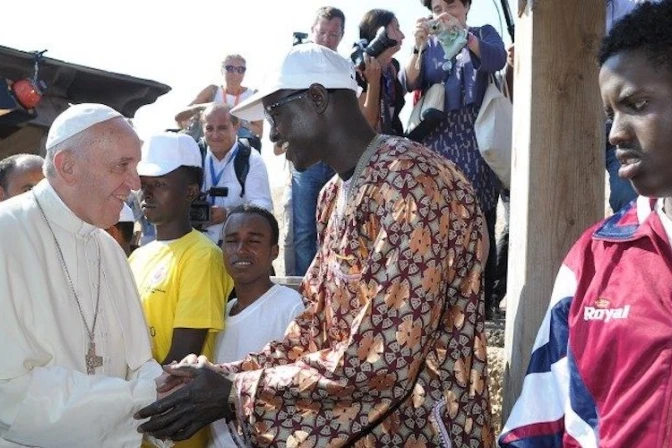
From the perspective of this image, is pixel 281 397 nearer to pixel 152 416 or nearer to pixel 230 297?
pixel 152 416

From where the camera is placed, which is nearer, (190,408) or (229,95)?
(190,408)

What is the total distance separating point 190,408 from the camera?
11.5 feet

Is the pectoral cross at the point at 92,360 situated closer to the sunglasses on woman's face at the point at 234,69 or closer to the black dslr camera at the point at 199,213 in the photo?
the black dslr camera at the point at 199,213

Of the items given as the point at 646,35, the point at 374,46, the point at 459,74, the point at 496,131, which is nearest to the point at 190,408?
the point at 646,35

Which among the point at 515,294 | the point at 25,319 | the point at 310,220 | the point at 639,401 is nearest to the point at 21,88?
the point at 310,220

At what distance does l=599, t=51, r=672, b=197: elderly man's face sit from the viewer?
2410mm

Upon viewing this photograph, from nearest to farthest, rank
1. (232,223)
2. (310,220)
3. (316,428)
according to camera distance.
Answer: (316,428), (232,223), (310,220)

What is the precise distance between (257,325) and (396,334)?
1.56 metres

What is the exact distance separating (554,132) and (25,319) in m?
2.16

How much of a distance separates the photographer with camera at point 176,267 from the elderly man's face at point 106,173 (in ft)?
3.24

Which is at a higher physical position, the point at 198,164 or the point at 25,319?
the point at 198,164

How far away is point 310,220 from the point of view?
6820mm

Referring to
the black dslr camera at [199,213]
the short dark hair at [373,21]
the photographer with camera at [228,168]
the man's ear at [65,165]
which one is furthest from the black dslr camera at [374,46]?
the man's ear at [65,165]

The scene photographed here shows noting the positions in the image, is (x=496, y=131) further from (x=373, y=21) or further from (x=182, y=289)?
(x=182, y=289)
